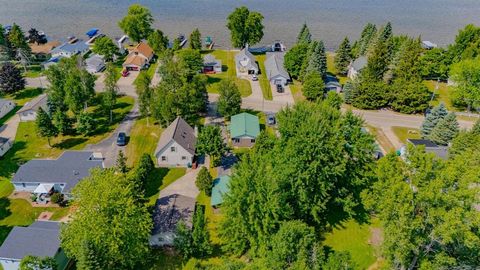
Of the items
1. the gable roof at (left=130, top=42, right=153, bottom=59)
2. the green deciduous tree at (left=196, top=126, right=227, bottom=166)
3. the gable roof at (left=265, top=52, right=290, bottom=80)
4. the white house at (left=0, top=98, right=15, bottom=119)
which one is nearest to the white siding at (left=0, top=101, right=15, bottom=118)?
the white house at (left=0, top=98, right=15, bottom=119)

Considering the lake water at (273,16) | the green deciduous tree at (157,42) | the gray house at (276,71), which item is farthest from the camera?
the lake water at (273,16)

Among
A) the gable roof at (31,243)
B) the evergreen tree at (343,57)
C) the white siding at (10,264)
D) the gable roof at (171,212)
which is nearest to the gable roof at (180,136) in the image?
the gable roof at (171,212)

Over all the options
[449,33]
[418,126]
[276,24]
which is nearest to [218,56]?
[276,24]

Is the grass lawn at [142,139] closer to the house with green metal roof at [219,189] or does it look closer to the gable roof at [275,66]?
the house with green metal roof at [219,189]

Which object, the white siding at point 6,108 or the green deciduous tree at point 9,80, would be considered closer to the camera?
the white siding at point 6,108

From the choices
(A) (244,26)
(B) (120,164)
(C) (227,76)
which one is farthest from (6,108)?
(A) (244,26)

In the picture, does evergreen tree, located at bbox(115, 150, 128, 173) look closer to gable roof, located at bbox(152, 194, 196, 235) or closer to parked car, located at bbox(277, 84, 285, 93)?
gable roof, located at bbox(152, 194, 196, 235)

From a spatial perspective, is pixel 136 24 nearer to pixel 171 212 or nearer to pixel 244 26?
pixel 244 26
